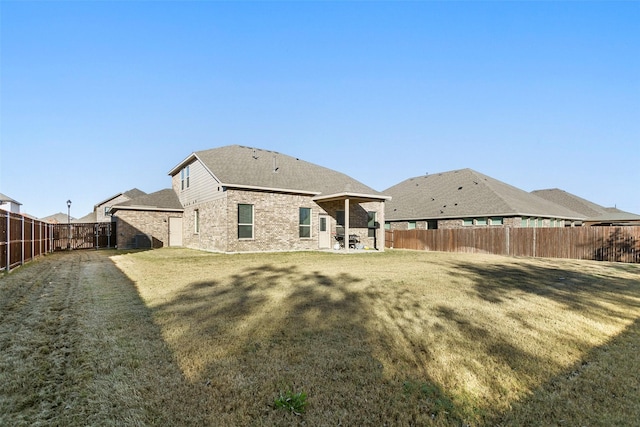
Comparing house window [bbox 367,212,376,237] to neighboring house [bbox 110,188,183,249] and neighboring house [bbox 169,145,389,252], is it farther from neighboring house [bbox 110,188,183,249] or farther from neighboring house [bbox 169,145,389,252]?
neighboring house [bbox 110,188,183,249]

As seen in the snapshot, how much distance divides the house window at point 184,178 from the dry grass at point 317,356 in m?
14.5

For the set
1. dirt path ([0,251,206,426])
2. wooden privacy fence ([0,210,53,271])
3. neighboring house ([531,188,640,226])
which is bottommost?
dirt path ([0,251,206,426])

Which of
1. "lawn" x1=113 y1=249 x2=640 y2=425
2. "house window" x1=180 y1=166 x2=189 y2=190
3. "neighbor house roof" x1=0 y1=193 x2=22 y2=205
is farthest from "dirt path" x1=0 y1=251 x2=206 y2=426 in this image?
"neighbor house roof" x1=0 y1=193 x2=22 y2=205

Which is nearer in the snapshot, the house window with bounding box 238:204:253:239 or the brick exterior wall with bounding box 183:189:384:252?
the brick exterior wall with bounding box 183:189:384:252

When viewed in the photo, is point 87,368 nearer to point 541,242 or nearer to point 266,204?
point 266,204

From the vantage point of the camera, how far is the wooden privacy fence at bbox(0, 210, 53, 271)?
948 centimetres

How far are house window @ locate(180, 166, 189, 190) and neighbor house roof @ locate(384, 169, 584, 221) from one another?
16.7 metres

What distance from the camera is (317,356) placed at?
3635 mm

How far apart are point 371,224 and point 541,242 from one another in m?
9.69

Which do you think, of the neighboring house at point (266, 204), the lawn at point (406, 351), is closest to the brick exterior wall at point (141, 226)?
the neighboring house at point (266, 204)

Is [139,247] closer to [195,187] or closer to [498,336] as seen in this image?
[195,187]

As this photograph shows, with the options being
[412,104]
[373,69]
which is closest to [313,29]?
[373,69]

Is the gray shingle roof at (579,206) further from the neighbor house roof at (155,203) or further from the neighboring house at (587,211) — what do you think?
the neighbor house roof at (155,203)

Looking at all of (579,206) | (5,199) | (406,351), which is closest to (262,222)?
(406,351)
